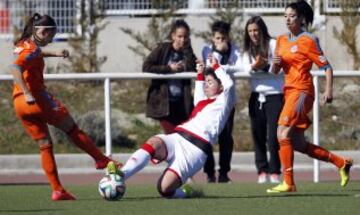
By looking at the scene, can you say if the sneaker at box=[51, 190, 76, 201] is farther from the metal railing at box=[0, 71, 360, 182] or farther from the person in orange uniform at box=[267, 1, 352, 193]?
the metal railing at box=[0, 71, 360, 182]

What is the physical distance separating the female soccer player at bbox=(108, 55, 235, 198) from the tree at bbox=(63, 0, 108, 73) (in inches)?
378

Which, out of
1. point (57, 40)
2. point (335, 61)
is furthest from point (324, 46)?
point (57, 40)

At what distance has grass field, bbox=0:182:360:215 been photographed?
445 inches

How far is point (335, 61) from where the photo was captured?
2242 cm

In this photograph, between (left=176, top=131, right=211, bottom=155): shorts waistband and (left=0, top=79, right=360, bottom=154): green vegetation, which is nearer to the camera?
(left=176, top=131, right=211, bottom=155): shorts waistband

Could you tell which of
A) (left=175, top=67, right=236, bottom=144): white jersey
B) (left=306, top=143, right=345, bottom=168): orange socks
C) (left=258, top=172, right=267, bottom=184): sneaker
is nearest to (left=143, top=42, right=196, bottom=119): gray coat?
(left=258, top=172, right=267, bottom=184): sneaker

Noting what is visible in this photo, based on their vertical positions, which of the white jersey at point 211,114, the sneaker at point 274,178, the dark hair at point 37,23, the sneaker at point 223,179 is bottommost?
the sneaker at point 223,179

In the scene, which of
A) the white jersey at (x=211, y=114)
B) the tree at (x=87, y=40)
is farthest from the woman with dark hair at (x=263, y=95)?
the tree at (x=87, y=40)

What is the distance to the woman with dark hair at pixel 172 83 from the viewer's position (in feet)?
49.2

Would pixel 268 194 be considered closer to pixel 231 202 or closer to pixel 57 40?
pixel 231 202

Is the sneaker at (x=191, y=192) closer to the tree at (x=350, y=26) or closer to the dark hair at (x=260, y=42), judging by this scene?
the dark hair at (x=260, y=42)

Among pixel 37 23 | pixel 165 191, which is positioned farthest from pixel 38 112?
pixel 165 191

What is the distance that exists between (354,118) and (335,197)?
506 cm

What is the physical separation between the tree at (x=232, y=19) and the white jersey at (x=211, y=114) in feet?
30.1
